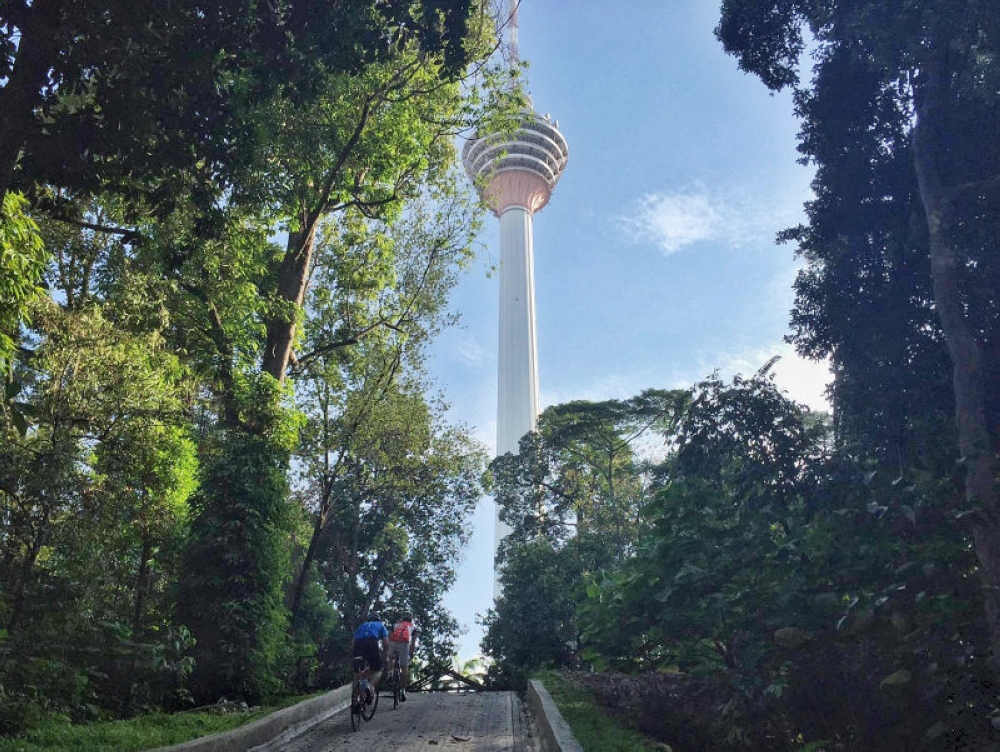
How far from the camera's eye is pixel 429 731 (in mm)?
11000

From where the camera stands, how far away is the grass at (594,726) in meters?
8.13

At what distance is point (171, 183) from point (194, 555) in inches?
300

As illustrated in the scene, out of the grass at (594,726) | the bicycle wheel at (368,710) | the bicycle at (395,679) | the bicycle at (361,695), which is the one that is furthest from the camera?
the bicycle at (395,679)

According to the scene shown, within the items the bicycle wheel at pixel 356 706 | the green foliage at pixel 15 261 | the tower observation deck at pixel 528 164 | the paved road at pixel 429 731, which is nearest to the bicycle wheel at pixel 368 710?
the paved road at pixel 429 731

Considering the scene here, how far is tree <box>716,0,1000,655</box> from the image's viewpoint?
11.7m

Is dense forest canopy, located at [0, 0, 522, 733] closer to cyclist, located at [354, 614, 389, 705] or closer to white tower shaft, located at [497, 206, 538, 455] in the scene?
cyclist, located at [354, 614, 389, 705]

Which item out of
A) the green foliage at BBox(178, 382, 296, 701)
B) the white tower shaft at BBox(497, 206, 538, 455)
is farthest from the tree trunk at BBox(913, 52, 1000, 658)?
the white tower shaft at BBox(497, 206, 538, 455)

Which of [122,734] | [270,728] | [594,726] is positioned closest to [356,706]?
[270,728]

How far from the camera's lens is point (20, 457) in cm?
1068

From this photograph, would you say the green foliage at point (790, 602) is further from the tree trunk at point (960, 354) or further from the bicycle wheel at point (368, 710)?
the bicycle wheel at point (368, 710)

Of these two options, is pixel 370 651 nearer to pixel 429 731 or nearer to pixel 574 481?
pixel 429 731

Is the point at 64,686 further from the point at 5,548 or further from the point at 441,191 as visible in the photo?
the point at 441,191

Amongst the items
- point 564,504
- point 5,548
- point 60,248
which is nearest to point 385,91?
point 60,248

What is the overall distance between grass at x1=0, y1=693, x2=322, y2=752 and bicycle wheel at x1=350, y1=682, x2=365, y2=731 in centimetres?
197
